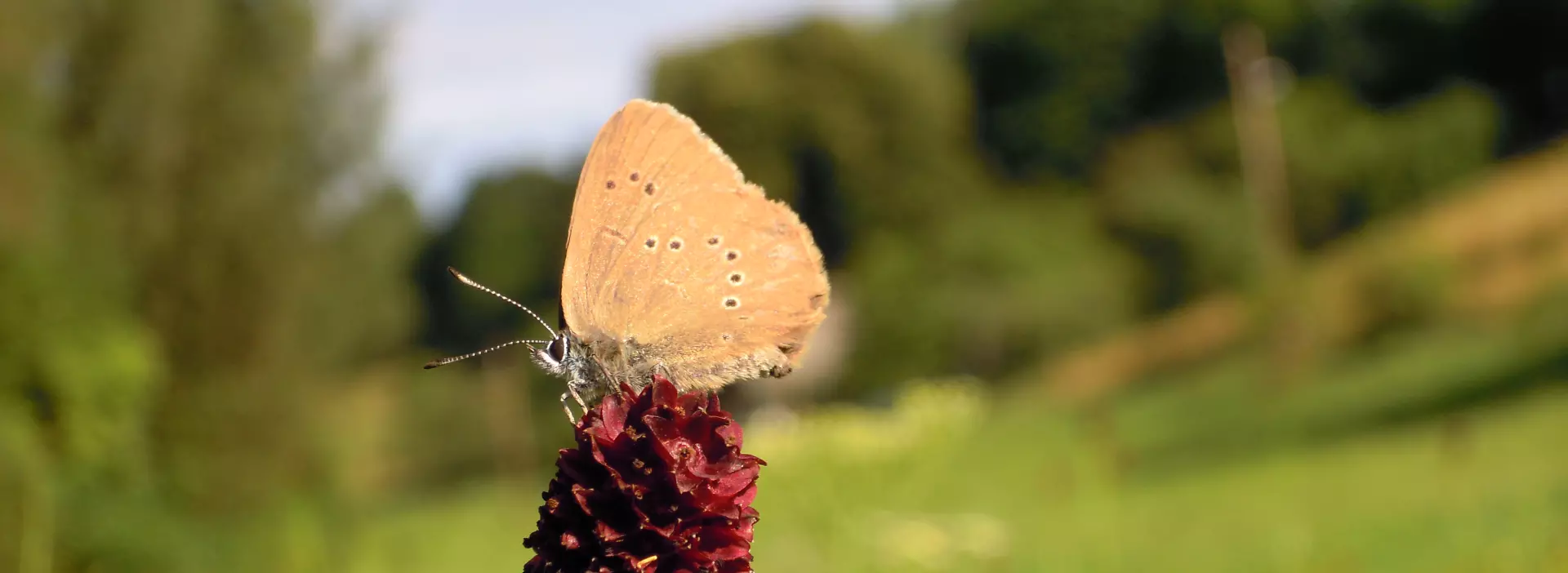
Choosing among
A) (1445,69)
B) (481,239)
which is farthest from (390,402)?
(1445,69)

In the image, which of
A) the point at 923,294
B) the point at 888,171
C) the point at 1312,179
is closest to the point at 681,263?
the point at 923,294

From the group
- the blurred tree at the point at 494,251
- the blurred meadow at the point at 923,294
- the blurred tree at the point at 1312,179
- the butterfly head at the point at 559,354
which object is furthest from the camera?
the blurred tree at the point at 494,251

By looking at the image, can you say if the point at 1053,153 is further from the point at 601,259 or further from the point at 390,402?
the point at 601,259

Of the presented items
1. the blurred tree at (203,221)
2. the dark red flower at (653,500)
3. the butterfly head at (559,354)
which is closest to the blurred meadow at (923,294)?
the blurred tree at (203,221)

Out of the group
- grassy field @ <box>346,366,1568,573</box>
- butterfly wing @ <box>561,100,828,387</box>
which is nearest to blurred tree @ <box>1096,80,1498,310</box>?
grassy field @ <box>346,366,1568,573</box>

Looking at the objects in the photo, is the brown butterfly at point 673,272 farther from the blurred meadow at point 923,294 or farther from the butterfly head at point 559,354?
the blurred meadow at point 923,294

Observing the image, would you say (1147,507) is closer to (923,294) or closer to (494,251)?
(923,294)

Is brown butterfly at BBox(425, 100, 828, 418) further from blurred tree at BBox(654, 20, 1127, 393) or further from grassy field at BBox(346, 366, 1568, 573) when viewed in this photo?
blurred tree at BBox(654, 20, 1127, 393)
